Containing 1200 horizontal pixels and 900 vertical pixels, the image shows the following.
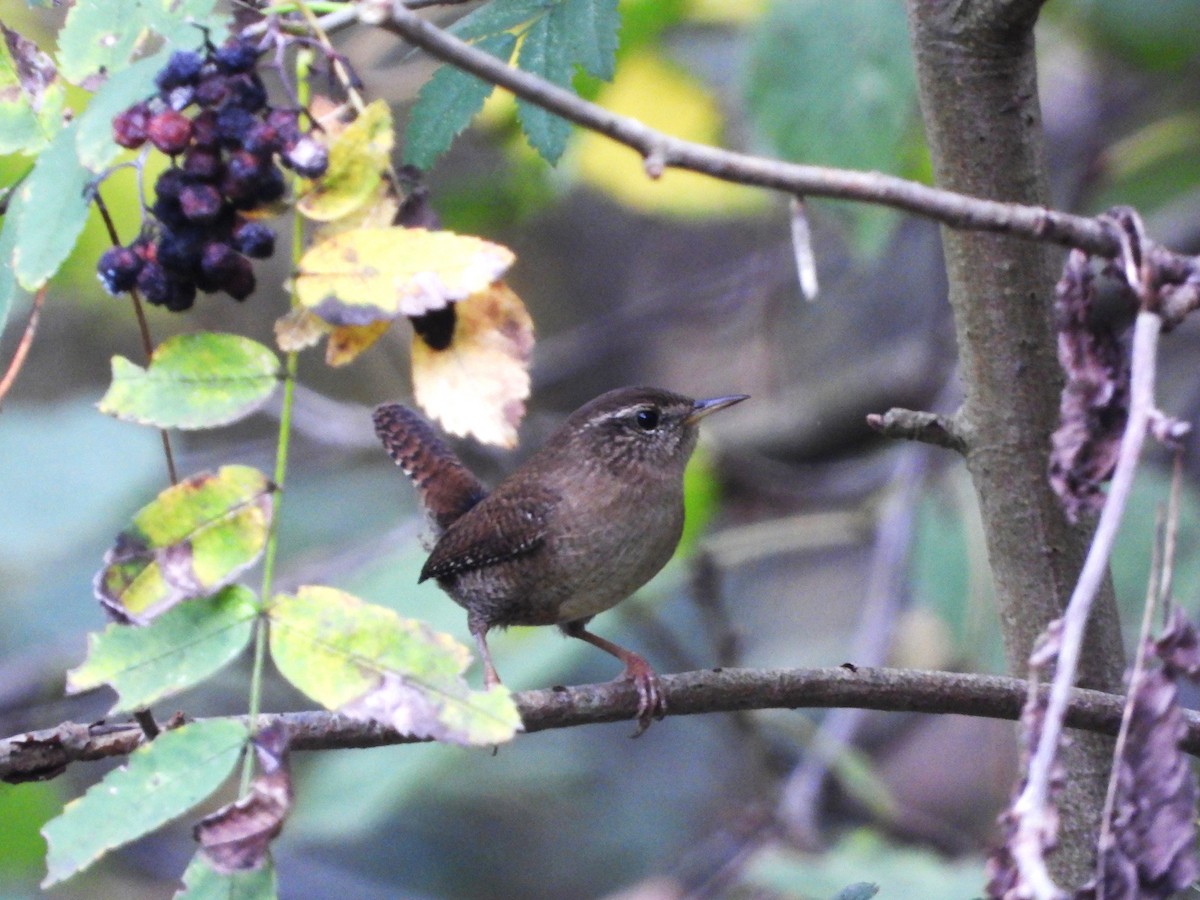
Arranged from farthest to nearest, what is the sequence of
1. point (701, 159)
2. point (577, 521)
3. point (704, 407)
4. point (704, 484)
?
point (704, 484)
point (704, 407)
point (577, 521)
point (701, 159)

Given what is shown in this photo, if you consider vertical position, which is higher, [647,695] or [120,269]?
[120,269]

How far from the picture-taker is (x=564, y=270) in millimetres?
8031

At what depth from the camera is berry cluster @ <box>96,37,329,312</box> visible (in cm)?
151

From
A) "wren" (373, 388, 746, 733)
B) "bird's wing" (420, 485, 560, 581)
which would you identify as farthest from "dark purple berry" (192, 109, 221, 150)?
"bird's wing" (420, 485, 560, 581)

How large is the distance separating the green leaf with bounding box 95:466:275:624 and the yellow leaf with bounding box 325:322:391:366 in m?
0.16

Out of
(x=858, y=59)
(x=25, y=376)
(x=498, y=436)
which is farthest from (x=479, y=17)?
(x=25, y=376)

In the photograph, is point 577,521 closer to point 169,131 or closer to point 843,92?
point 843,92

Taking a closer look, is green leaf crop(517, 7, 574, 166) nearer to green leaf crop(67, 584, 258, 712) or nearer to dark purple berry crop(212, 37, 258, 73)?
dark purple berry crop(212, 37, 258, 73)

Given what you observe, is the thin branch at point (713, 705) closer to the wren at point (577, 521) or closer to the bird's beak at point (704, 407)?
the wren at point (577, 521)

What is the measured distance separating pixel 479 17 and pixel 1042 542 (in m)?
1.21

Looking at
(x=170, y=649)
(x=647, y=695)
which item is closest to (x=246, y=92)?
(x=170, y=649)

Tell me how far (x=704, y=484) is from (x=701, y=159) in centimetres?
331

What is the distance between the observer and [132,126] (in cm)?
153

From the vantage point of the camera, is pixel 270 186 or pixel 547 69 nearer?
pixel 270 186
